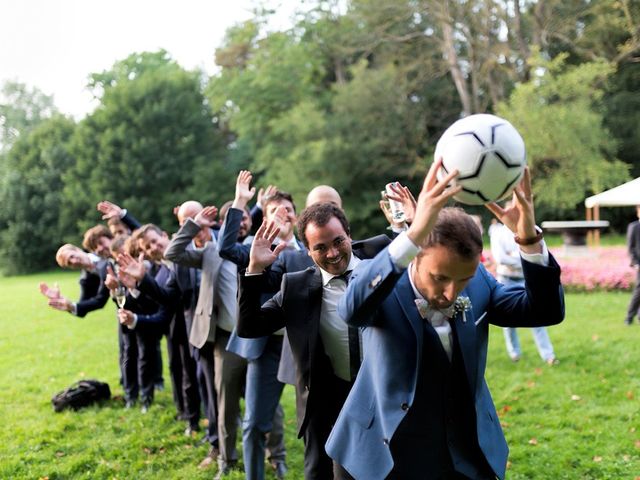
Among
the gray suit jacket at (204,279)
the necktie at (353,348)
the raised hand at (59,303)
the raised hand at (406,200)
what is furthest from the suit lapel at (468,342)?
the raised hand at (59,303)

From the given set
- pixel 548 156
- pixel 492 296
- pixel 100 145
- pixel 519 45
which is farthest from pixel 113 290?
pixel 100 145

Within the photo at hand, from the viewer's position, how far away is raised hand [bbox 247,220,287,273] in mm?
3240

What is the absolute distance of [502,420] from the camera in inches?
266

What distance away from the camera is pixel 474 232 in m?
2.38

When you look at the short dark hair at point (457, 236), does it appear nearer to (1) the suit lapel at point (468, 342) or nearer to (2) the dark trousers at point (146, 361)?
(1) the suit lapel at point (468, 342)

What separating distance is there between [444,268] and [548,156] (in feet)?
86.4

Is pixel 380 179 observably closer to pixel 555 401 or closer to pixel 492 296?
pixel 555 401

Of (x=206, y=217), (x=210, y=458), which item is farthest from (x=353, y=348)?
(x=210, y=458)

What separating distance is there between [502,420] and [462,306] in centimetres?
475

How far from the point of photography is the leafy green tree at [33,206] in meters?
41.2

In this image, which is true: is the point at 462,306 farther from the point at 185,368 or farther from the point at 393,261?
the point at 185,368

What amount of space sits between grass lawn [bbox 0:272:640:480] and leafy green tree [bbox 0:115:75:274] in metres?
32.8

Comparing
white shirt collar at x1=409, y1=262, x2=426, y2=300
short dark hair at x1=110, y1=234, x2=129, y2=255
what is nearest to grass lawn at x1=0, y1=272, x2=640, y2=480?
short dark hair at x1=110, y1=234, x2=129, y2=255

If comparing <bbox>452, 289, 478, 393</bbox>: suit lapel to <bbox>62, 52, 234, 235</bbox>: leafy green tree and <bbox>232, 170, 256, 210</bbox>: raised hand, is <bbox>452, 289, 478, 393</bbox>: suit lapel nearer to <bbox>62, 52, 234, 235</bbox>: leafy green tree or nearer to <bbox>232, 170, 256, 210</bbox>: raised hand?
<bbox>232, 170, 256, 210</bbox>: raised hand
